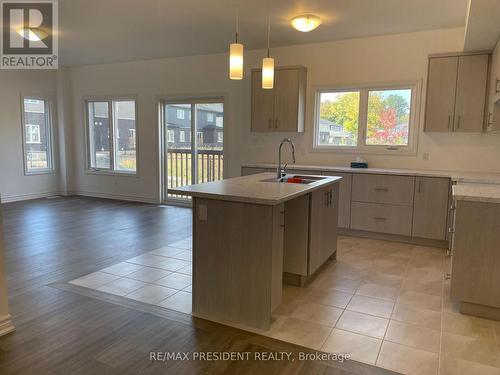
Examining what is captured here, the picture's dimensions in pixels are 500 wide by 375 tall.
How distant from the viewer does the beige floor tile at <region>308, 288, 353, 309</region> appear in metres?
2.99

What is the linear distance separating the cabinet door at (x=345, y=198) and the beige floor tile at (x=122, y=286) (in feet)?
9.38

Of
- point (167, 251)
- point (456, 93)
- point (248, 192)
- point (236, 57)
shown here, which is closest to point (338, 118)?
point (456, 93)

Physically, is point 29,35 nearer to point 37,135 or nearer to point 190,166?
point 37,135

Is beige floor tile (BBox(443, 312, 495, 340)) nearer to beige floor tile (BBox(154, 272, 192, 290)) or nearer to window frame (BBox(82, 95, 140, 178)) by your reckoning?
beige floor tile (BBox(154, 272, 192, 290))

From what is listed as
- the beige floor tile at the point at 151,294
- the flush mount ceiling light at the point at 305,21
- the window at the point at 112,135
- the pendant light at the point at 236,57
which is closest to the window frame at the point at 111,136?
the window at the point at 112,135

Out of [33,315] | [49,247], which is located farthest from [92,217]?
[33,315]

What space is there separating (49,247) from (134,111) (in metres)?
3.76

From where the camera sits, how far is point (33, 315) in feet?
8.79

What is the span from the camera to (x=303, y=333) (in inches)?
99.0

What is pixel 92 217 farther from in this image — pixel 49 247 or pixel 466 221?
pixel 466 221

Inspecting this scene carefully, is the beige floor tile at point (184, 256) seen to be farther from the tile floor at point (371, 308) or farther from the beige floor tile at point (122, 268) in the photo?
the beige floor tile at point (122, 268)

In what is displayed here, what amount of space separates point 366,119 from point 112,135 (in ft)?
16.8

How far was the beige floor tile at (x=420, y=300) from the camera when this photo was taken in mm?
2947

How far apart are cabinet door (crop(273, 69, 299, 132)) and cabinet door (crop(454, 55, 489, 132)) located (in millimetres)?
2106
